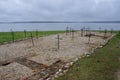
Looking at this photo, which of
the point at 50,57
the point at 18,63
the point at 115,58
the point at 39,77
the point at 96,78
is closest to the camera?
the point at 96,78

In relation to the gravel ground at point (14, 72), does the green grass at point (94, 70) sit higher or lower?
higher

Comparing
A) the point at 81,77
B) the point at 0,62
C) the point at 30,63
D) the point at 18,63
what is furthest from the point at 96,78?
the point at 0,62

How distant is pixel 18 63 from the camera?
6.52 meters

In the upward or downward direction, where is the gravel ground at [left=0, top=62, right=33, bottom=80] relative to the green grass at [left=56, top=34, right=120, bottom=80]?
downward

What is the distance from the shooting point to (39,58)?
732 cm

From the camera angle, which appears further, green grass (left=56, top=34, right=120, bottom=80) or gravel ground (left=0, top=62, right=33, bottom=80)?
gravel ground (left=0, top=62, right=33, bottom=80)

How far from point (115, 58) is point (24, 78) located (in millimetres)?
4539

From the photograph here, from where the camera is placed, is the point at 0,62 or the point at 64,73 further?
the point at 0,62

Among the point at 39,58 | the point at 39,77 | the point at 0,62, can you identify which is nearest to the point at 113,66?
the point at 39,77

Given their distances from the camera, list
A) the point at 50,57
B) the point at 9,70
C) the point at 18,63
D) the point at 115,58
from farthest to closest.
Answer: the point at 50,57, the point at 115,58, the point at 18,63, the point at 9,70

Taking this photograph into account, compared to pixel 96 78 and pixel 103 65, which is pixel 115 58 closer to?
pixel 103 65

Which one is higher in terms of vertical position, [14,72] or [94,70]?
[94,70]

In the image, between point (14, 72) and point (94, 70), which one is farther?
point (14, 72)

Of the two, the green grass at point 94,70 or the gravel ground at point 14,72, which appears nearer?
the green grass at point 94,70
